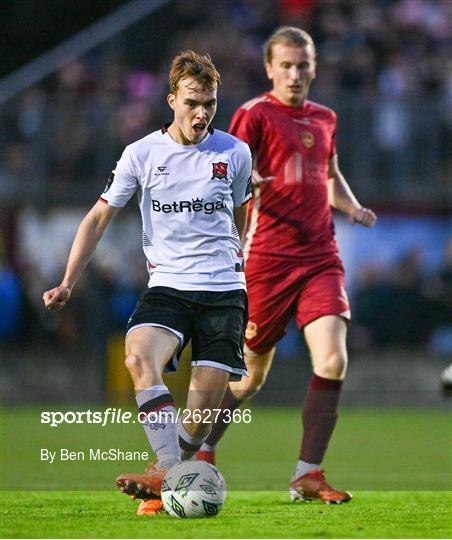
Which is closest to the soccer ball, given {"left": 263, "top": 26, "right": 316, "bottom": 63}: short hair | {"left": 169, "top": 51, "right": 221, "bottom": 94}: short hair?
{"left": 169, "top": 51, "right": 221, "bottom": 94}: short hair

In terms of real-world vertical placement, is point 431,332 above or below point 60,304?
below

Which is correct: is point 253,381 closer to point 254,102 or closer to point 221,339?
point 221,339

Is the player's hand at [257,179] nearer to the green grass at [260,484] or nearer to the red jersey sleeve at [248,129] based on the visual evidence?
the red jersey sleeve at [248,129]

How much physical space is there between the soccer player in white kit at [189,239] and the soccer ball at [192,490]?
1.09 feet

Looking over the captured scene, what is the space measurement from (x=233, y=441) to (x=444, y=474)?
3.83 meters

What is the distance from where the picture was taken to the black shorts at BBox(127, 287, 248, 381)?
7523 mm

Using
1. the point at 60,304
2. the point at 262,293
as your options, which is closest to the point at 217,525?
the point at 60,304

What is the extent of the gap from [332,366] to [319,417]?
34cm

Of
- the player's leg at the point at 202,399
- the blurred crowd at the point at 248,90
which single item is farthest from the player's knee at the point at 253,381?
the blurred crowd at the point at 248,90

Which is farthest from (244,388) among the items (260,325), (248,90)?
(248,90)

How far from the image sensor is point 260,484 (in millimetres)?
9914

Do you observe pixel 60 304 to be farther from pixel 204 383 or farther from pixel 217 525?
pixel 217 525

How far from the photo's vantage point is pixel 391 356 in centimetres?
2052

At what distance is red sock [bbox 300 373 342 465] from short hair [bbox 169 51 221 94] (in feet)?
7.41
